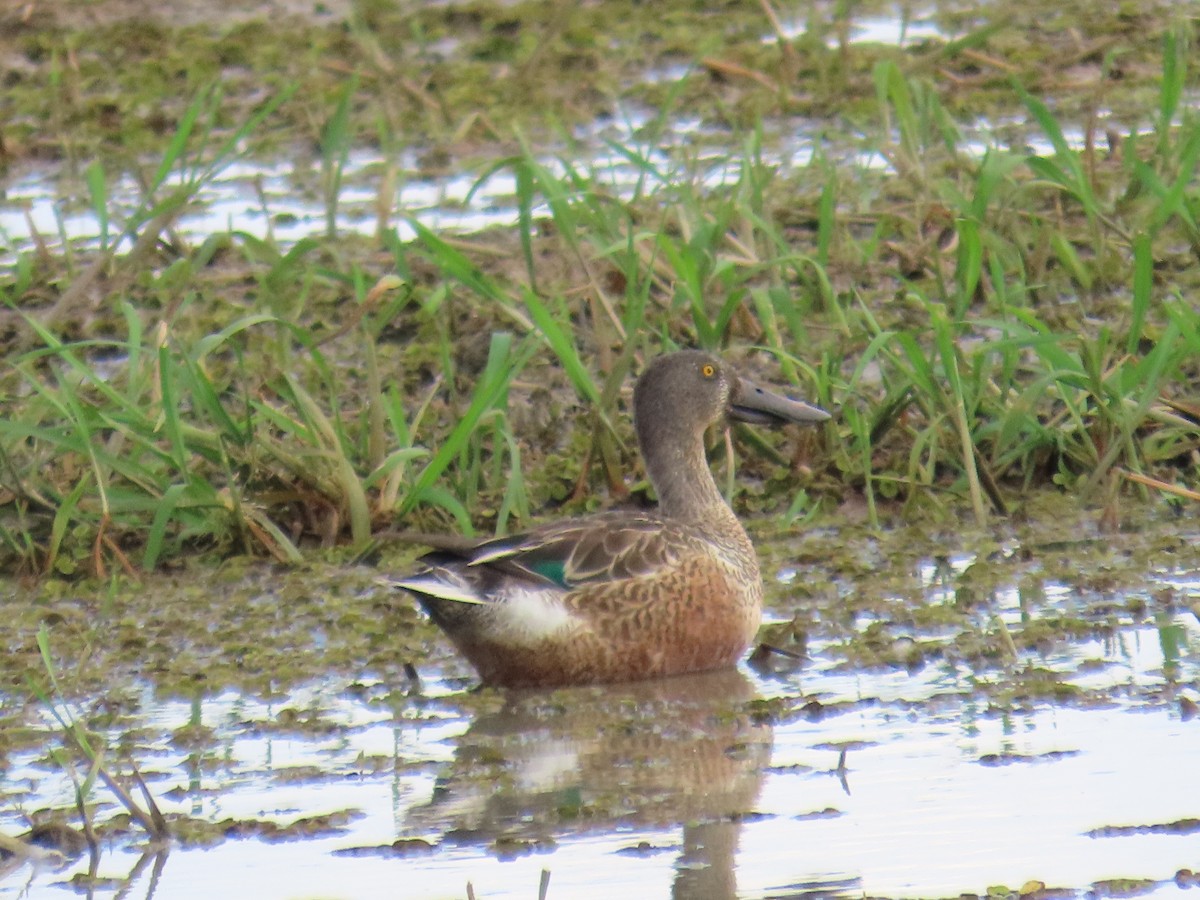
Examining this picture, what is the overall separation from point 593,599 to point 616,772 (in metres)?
0.91

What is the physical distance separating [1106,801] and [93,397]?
162 inches

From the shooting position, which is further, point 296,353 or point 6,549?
point 296,353

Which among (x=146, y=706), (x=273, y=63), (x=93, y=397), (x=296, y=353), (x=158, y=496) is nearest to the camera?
(x=146, y=706)

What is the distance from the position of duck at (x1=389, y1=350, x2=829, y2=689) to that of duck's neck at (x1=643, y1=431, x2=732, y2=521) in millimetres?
277

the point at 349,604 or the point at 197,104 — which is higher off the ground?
the point at 197,104

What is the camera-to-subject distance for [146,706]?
512cm

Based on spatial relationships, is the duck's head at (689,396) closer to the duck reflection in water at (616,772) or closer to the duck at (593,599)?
the duck at (593,599)

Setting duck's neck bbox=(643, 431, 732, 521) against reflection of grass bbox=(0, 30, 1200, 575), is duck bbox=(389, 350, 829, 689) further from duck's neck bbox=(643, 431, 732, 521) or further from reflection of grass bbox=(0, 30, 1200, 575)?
reflection of grass bbox=(0, 30, 1200, 575)

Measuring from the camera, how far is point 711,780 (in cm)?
435

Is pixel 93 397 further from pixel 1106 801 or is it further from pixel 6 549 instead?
pixel 1106 801

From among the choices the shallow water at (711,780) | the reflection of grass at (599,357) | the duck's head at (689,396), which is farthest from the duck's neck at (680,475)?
the shallow water at (711,780)

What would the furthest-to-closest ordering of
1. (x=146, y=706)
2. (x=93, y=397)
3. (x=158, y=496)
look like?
(x=93, y=397)
(x=158, y=496)
(x=146, y=706)

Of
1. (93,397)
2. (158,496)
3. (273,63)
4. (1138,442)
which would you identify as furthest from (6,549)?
(273,63)

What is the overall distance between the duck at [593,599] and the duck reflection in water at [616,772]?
7 cm
